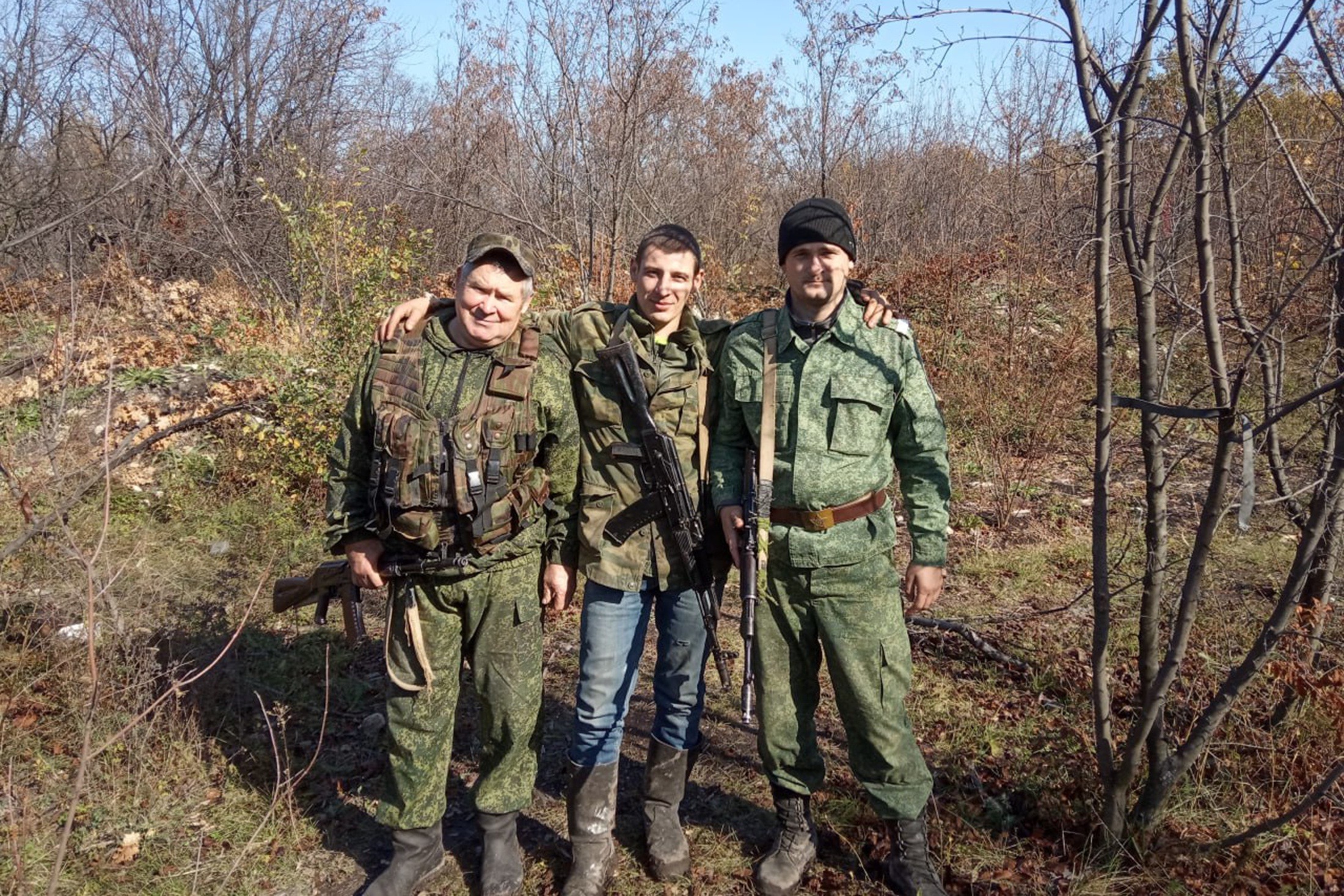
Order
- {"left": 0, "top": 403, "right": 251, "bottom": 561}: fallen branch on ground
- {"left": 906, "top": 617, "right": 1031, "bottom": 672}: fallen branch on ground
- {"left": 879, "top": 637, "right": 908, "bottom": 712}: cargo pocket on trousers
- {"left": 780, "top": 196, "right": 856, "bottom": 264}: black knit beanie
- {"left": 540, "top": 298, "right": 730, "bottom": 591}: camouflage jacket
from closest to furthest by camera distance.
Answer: {"left": 780, "top": 196, "right": 856, "bottom": 264}: black knit beanie
{"left": 879, "top": 637, "right": 908, "bottom": 712}: cargo pocket on trousers
{"left": 540, "top": 298, "right": 730, "bottom": 591}: camouflage jacket
{"left": 0, "top": 403, "right": 251, "bottom": 561}: fallen branch on ground
{"left": 906, "top": 617, "right": 1031, "bottom": 672}: fallen branch on ground

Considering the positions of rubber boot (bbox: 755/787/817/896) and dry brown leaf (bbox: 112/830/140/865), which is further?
dry brown leaf (bbox: 112/830/140/865)

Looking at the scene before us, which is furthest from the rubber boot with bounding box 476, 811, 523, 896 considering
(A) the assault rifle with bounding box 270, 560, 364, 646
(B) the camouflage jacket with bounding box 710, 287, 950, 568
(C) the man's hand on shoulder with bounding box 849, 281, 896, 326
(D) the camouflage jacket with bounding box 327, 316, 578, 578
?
(C) the man's hand on shoulder with bounding box 849, 281, 896, 326

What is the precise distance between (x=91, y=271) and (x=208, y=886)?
9.99 m

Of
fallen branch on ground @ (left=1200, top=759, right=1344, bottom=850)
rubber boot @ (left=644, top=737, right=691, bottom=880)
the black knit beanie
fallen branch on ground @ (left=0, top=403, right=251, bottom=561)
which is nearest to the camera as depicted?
fallen branch on ground @ (left=1200, top=759, right=1344, bottom=850)

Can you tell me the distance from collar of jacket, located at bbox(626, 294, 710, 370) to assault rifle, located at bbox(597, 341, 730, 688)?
0.11 metres

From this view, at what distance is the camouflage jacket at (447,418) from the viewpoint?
280cm

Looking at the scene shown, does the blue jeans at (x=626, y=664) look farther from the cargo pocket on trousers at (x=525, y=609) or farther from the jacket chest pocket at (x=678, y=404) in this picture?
the jacket chest pocket at (x=678, y=404)

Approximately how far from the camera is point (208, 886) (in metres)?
2.98

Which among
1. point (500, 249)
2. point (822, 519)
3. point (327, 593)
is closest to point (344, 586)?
point (327, 593)

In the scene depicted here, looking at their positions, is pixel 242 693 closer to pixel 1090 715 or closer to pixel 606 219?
pixel 1090 715

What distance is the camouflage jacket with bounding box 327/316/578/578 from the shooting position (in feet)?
9.20

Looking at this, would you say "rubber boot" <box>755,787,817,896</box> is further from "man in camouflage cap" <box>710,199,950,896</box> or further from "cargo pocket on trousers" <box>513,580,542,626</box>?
"cargo pocket on trousers" <box>513,580,542,626</box>

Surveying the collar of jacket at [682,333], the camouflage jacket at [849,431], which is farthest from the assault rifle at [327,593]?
the camouflage jacket at [849,431]

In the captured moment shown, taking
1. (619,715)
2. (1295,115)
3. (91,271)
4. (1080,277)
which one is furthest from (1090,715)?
(91,271)
